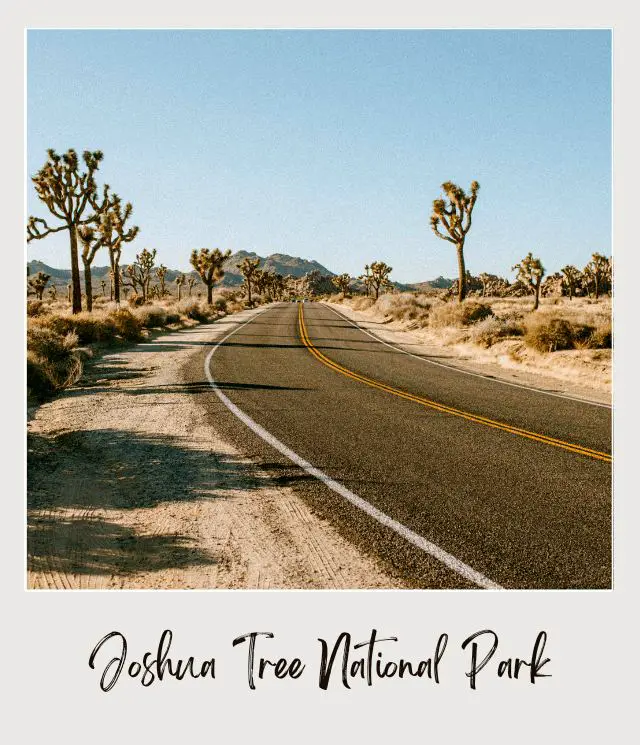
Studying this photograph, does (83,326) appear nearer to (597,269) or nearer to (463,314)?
(463,314)

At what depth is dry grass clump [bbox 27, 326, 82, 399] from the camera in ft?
38.3

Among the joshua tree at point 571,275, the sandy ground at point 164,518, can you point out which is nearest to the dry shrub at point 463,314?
the sandy ground at point 164,518

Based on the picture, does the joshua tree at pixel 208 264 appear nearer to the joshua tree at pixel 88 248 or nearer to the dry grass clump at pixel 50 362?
the joshua tree at pixel 88 248

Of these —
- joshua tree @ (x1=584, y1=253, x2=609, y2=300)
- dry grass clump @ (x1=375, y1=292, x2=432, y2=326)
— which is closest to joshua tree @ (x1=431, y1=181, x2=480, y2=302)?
dry grass clump @ (x1=375, y1=292, x2=432, y2=326)

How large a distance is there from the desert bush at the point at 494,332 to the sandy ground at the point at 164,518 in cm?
1451

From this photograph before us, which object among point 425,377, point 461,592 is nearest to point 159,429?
point 461,592

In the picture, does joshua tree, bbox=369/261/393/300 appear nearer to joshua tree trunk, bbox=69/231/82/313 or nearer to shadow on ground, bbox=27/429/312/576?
joshua tree trunk, bbox=69/231/82/313

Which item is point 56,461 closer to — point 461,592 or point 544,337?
point 461,592

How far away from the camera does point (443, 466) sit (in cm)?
680

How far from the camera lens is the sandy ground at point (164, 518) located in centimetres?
434

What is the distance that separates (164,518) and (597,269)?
75.5m

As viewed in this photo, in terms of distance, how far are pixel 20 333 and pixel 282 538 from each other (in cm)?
323

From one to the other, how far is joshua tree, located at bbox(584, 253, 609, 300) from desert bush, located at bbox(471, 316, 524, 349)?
171ft

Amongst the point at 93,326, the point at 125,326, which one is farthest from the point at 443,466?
the point at 125,326
